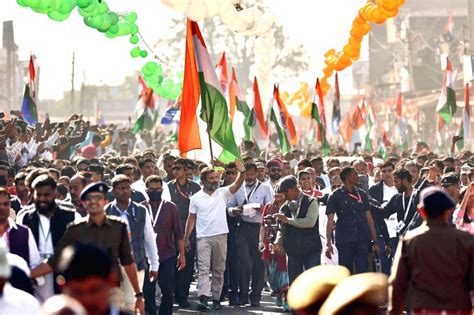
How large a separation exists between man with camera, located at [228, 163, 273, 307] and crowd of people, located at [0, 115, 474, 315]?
0.06ft

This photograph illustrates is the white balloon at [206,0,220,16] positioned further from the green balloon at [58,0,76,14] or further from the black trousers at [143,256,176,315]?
the black trousers at [143,256,176,315]

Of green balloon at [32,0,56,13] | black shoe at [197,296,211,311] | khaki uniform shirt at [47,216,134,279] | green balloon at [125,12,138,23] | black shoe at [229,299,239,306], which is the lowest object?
black shoe at [229,299,239,306]

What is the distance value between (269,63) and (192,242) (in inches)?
756

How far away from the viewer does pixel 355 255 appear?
15531mm

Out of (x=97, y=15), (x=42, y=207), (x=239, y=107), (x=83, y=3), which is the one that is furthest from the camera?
(x=239, y=107)

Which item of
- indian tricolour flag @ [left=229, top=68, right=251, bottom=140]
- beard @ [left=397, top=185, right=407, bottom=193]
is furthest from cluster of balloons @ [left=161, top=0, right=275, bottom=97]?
beard @ [left=397, top=185, right=407, bottom=193]

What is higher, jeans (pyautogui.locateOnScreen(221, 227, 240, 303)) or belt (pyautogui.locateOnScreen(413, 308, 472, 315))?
belt (pyautogui.locateOnScreen(413, 308, 472, 315))

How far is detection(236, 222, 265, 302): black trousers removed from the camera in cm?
1706

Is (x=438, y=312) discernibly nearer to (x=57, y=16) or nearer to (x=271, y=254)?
(x=271, y=254)

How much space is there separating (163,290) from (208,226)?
6.07 feet

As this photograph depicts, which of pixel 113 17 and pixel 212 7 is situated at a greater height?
pixel 113 17

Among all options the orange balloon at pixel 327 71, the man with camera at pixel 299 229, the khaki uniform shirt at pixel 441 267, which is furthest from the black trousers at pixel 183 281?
the orange balloon at pixel 327 71

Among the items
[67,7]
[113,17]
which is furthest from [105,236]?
[113,17]

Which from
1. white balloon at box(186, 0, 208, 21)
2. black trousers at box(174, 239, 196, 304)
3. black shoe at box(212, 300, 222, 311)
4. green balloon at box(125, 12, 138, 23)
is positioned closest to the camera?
black shoe at box(212, 300, 222, 311)
